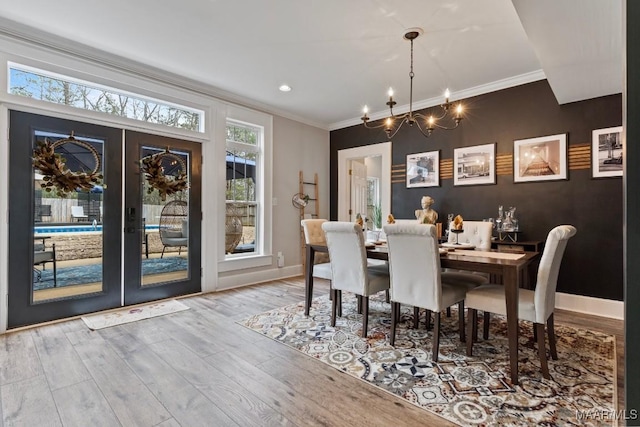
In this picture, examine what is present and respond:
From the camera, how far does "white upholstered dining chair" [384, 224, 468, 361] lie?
230 cm

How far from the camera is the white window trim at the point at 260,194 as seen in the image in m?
4.52

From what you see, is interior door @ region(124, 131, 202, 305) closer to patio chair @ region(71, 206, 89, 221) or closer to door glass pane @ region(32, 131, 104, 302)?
door glass pane @ region(32, 131, 104, 302)

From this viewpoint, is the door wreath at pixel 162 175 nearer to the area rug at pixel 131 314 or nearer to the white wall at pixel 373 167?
the area rug at pixel 131 314

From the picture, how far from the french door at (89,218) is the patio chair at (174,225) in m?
0.02

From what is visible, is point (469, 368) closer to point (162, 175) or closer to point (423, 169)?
point (423, 169)

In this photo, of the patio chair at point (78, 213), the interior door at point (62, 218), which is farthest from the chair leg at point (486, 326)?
the patio chair at point (78, 213)

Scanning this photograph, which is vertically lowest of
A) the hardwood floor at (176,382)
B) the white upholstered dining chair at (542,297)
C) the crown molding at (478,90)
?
the hardwood floor at (176,382)

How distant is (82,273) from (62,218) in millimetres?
617

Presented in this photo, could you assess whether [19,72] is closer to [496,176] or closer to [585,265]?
[496,176]

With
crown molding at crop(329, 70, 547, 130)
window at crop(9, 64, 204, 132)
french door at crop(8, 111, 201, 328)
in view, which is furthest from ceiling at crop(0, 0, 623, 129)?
french door at crop(8, 111, 201, 328)

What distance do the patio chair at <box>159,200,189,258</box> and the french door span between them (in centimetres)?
2

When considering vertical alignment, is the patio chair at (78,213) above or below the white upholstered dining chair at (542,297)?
above

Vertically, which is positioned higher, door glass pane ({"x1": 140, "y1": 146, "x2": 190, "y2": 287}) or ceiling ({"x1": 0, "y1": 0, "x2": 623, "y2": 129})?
ceiling ({"x1": 0, "y1": 0, "x2": 623, "y2": 129})

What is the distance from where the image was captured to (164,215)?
3982 millimetres
